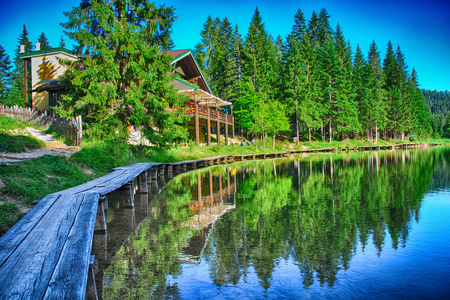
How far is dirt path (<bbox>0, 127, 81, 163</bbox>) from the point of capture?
33.8ft

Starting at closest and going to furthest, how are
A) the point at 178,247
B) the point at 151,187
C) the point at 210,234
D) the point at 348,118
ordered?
the point at 178,247 < the point at 210,234 < the point at 151,187 < the point at 348,118

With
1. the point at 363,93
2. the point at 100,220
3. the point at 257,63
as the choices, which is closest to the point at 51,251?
the point at 100,220

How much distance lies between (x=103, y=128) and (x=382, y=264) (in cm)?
1458

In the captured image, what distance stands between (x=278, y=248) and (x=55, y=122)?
14407 millimetres

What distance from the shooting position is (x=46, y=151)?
12.6 metres

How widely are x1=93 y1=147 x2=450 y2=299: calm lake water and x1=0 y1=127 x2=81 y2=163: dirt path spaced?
3559 millimetres

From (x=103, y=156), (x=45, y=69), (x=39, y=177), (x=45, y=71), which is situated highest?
(x=45, y=69)

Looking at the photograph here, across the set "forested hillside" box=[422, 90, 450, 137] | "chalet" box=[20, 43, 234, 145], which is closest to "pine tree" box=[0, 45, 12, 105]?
"chalet" box=[20, 43, 234, 145]

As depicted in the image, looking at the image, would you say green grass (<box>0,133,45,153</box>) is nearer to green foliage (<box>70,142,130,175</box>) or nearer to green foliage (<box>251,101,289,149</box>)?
green foliage (<box>70,142,130,175</box>)

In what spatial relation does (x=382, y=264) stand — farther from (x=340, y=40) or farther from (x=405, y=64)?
(x=405, y=64)

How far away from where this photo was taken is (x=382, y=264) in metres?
4.84

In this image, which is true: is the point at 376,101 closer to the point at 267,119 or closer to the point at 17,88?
the point at 267,119

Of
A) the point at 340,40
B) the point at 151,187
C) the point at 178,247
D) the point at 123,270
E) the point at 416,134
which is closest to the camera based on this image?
the point at 123,270

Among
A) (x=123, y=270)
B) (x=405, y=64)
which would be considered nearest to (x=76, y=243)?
(x=123, y=270)
